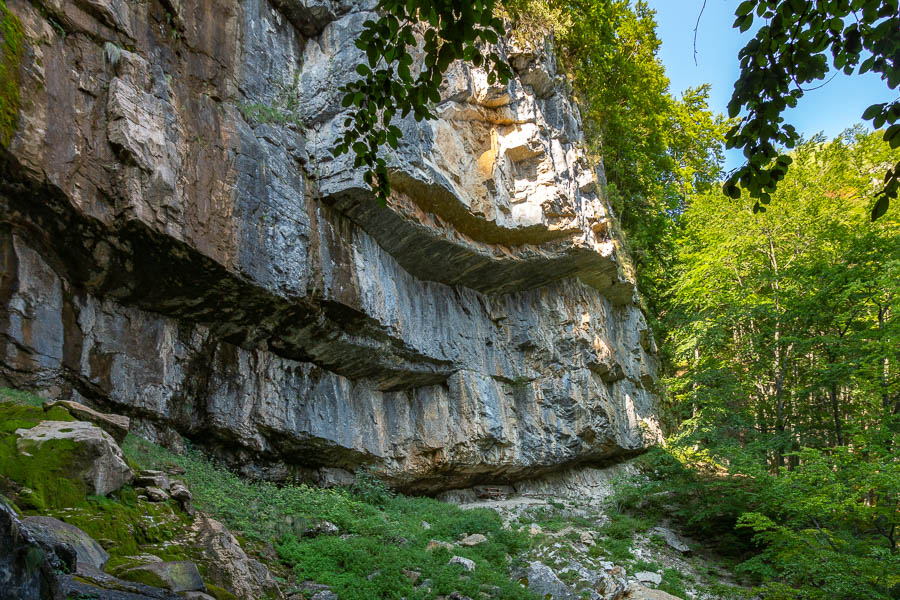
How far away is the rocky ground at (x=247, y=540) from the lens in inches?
179

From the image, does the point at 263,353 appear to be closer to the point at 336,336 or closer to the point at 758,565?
the point at 336,336

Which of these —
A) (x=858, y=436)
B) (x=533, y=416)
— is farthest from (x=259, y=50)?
(x=858, y=436)

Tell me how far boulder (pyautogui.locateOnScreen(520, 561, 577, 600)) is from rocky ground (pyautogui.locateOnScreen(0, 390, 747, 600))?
2 cm

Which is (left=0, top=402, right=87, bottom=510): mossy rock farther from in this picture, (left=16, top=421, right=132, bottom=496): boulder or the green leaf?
the green leaf

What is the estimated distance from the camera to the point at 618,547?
12.5 meters

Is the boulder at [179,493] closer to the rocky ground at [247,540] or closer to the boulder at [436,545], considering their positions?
the rocky ground at [247,540]

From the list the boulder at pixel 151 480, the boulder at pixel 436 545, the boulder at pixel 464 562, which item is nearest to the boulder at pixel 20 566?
the boulder at pixel 151 480

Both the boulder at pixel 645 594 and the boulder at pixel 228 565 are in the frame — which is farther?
the boulder at pixel 645 594

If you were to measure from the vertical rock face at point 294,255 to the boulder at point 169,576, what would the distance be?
4.62 m

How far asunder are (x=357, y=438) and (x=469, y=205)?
6.14 meters

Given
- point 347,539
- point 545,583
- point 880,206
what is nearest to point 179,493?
point 347,539

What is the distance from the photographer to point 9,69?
7.47m

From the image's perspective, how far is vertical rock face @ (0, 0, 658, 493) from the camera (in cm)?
832

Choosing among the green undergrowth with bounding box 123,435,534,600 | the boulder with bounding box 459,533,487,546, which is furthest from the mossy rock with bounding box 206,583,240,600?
the boulder with bounding box 459,533,487,546
